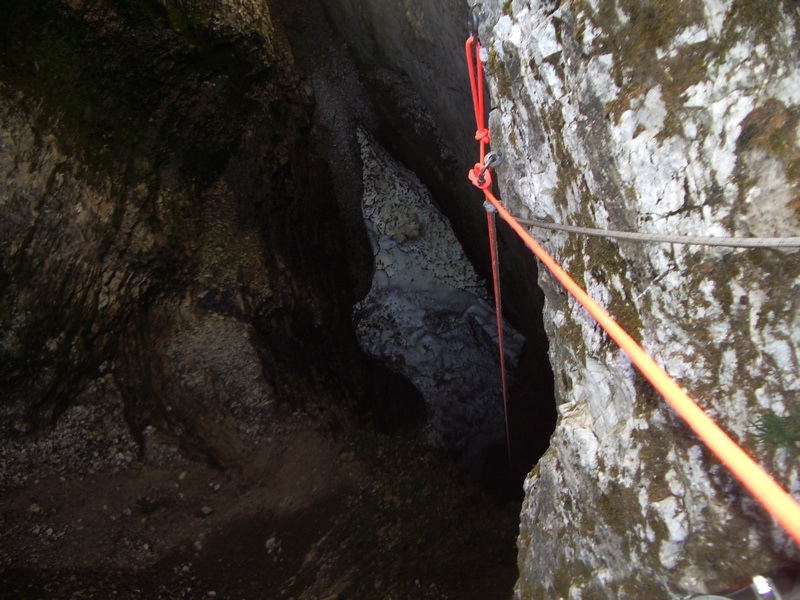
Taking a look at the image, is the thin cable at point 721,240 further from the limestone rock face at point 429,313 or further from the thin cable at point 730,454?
the limestone rock face at point 429,313

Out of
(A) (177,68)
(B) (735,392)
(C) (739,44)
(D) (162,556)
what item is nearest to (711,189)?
Result: (C) (739,44)

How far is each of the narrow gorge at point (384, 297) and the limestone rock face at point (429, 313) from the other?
17mm

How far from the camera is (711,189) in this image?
1.33 metres

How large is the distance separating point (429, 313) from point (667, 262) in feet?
9.89

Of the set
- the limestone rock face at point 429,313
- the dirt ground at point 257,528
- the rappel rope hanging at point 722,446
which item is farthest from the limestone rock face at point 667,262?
the limestone rock face at point 429,313

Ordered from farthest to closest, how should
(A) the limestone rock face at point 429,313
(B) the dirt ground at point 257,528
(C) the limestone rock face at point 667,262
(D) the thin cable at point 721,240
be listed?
(A) the limestone rock face at point 429,313 → (B) the dirt ground at point 257,528 → (C) the limestone rock face at point 667,262 → (D) the thin cable at point 721,240

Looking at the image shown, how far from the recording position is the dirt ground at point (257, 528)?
311 cm

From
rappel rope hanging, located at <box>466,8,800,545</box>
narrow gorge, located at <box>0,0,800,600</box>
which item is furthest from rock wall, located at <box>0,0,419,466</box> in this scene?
rappel rope hanging, located at <box>466,8,800,545</box>

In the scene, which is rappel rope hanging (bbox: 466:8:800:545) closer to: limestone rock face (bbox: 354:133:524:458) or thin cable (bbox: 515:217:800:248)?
thin cable (bbox: 515:217:800:248)

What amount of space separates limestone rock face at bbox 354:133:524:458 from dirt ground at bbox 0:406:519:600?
2.05ft

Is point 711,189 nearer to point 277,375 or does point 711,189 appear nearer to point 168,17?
point 168,17

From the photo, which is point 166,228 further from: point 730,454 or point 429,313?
point 730,454

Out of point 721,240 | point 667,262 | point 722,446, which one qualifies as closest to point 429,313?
point 667,262

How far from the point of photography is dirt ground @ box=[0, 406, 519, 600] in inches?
122
